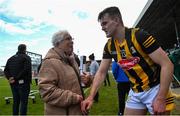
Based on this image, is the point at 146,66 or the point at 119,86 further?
the point at 119,86

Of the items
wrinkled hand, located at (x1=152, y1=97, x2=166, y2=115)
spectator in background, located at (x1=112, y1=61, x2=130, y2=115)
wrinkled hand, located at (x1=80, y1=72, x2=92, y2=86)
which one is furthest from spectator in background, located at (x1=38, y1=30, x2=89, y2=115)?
spectator in background, located at (x1=112, y1=61, x2=130, y2=115)

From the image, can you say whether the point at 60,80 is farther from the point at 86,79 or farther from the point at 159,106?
the point at 159,106

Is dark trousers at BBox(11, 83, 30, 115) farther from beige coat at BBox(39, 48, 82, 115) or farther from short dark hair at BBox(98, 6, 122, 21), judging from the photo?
short dark hair at BBox(98, 6, 122, 21)

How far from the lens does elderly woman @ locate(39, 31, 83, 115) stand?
5.34 metres

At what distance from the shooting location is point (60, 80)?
5.43m

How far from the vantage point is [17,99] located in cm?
1127

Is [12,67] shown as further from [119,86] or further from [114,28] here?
[114,28]

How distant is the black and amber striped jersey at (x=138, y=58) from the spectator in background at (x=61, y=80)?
888 mm

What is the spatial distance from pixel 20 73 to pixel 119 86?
247cm

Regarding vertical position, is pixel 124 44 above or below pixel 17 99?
above

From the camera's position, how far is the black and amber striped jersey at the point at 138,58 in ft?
14.7

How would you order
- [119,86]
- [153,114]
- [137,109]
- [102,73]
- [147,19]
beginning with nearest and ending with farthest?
[153,114] < [137,109] < [102,73] < [119,86] < [147,19]

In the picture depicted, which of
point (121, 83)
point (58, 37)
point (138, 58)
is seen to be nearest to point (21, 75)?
point (121, 83)

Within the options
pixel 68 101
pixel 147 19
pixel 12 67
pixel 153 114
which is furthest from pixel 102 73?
pixel 147 19
